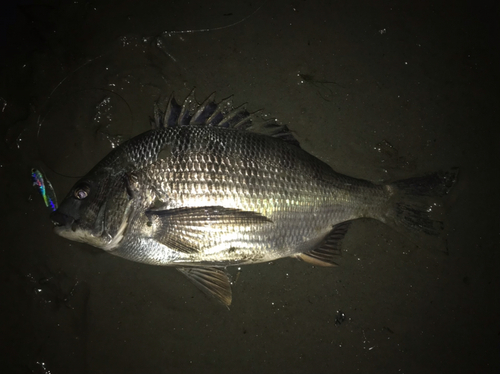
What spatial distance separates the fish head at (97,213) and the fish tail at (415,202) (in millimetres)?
1953

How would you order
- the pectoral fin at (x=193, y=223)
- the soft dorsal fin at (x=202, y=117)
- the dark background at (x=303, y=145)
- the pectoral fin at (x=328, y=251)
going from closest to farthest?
the pectoral fin at (x=193, y=223) < the soft dorsal fin at (x=202, y=117) < the pectoral fin at (x=328, y=251) < the dark background at (x=303, y=145)

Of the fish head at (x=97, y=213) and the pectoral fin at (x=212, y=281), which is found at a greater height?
the fish head at (x=97, y=213)

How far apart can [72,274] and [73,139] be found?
1120 millimetres

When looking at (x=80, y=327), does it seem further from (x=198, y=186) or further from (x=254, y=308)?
(x=198, y=186)

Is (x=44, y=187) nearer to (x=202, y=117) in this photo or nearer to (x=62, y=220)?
(x=62, y=220)

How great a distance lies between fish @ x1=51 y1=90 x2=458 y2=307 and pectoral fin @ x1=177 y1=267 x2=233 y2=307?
0.01 meters

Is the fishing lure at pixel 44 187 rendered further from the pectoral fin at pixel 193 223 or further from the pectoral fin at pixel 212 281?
the pectoral fin at pixel 212 281

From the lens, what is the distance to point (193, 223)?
6.53ft

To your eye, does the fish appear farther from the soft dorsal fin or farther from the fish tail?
the fish tail

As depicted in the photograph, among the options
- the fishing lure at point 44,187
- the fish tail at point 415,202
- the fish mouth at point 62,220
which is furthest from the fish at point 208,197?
the fishing lure at point 44,187

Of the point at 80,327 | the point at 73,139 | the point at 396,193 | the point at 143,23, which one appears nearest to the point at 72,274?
the point at 80,327

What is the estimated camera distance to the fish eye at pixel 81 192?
6.67 ft

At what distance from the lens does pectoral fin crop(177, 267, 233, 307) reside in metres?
2.29

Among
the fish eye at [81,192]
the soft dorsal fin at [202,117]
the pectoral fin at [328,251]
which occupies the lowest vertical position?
the pectoral fin at [328,251]
